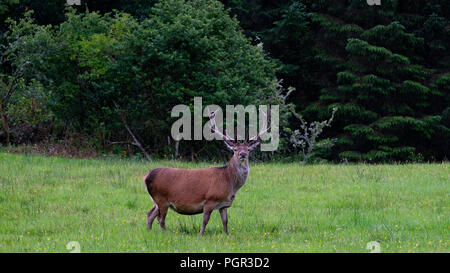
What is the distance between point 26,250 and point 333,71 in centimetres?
2657

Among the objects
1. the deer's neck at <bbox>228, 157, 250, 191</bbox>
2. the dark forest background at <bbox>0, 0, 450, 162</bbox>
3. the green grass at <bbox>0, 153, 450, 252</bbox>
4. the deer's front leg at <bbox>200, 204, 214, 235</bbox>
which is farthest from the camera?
the dark forest background at <bbox>0, 0, 450, 162</bbox>

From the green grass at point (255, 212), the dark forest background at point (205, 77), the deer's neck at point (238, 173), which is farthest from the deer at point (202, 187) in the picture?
the dark forest background at point (205, 77)

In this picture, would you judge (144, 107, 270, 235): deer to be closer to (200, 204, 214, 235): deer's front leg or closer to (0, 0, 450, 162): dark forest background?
(200, 204, 214, 235): deer's front leg

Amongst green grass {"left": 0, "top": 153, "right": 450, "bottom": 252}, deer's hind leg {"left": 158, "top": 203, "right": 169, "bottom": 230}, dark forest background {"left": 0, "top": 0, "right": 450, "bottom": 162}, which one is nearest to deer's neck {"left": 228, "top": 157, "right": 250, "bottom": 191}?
green grass {"left": 0, "top": 153, "right": 450, "bottom": 252}

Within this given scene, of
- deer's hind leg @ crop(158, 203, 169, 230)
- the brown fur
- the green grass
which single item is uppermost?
the brown fur

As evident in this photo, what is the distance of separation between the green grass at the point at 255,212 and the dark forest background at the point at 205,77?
529 cm

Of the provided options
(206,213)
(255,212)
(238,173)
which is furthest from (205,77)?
(206,213)

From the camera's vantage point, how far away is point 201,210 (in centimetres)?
999

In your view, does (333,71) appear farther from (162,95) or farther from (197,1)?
(162,95)

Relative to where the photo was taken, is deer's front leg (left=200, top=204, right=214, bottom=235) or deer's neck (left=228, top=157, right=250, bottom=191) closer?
deer's front leg (left=200, top=204, right=214, bottom=235)

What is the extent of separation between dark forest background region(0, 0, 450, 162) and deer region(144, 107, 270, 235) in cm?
1089

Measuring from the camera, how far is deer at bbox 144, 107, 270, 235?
9922mm

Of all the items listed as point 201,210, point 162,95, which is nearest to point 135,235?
point 201,210

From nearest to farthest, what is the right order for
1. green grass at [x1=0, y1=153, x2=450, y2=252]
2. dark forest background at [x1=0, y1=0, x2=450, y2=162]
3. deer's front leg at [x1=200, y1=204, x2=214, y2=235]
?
green grass at [x1=0, y1=153, x2=450, y2=252], deer's front leg at [x1=200, y1=204, x2=214, y2=235], dark forest background at [x1=0, y1=0, x2=450, y2=162]
